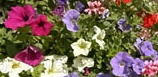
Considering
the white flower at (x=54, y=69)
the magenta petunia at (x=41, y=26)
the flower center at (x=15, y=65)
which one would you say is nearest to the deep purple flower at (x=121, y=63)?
the white flower at (x=54, y=69)

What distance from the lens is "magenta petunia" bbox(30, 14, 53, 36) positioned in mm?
2188

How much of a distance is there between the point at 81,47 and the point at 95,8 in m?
0.47

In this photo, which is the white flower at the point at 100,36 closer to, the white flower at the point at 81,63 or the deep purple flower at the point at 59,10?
the white flower at the point at 81,63

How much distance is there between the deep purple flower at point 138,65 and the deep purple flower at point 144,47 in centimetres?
13

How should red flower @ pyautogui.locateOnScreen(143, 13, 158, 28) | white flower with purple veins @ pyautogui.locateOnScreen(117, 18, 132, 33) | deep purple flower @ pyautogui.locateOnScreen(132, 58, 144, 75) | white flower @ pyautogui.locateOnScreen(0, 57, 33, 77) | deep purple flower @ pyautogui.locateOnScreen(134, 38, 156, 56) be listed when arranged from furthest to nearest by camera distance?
red flower @ pyautogui.locateOnScreen(143, 13, 158, 28) < white flower with purple veins @ pyautogui.locateOnScreen(117, 18, 132, 33) < deep purple flower @ pyautogui.locateOnScreen(134, 38, 156, 56) < deep purple flower @ pyautogui.locateOnScreen(132, 58, 144, 75) < white flower @ pyautogui.locateOnScreen(0, 57, 33, 77)

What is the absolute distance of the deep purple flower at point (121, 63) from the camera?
2274 millimetres

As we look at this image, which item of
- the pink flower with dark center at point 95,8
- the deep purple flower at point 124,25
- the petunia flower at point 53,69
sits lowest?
the petunia flower at point 53,69

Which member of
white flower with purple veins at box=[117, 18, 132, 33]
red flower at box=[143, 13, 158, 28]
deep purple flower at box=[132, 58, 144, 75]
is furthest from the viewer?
red flower at box=[143, 13, 158, 28]

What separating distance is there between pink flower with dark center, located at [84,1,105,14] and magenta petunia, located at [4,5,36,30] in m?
0.50

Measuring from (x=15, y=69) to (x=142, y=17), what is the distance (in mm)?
1228

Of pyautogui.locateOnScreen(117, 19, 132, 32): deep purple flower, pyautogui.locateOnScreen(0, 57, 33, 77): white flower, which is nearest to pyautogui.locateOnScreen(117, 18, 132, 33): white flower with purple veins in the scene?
pyautogui.locateOnScreen(117, 19, 132, 32): deep purple flower

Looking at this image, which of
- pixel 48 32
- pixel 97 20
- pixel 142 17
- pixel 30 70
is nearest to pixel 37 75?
pixel 30 70

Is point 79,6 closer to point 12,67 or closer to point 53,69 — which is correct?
point 53,69

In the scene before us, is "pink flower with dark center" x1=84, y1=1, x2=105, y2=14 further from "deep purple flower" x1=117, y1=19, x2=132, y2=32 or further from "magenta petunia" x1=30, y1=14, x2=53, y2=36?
"magenta petunia" x1=30, y1=14, x2=53, y2=36
